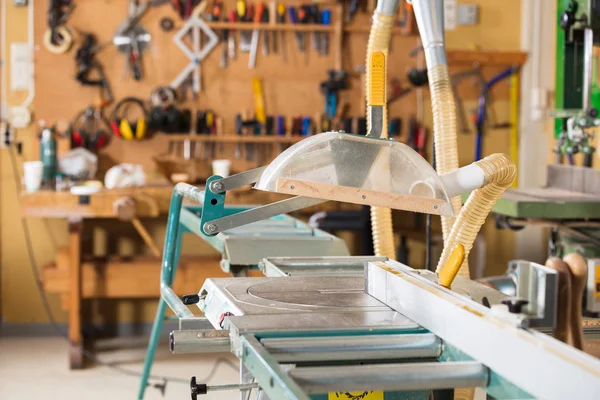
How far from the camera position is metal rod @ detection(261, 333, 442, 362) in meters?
1.35

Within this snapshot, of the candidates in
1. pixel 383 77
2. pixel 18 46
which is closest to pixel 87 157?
pixel 18 46

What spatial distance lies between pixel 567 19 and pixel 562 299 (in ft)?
7.62

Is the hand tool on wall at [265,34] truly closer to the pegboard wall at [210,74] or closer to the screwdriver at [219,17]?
the pegboard wall at [210,74]

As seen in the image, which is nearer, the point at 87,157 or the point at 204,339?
the point at 204,339

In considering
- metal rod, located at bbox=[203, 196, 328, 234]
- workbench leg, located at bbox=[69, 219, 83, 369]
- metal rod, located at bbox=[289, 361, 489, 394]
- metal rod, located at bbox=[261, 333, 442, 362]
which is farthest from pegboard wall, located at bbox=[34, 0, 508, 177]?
metal rod, located at bbox=[289, 361, 489, 394]

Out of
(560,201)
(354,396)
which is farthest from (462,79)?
(354,396)

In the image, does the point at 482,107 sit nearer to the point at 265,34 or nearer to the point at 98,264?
the point at 265,34

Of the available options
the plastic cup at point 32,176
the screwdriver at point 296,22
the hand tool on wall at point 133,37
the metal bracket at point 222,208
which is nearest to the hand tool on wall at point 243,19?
the screwdriver at point 296,22

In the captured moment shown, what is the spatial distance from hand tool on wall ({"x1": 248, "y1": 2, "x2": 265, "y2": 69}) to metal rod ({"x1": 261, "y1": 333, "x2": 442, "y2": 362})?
3635 millimetres

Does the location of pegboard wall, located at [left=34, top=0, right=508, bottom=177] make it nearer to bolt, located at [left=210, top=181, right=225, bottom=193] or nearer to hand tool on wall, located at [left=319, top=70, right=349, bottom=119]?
hand tool on wall, located at [left=319, top=70, right=349, bottom=119]

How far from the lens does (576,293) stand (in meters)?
1.25

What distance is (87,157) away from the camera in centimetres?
473

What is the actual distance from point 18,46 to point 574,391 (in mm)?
4409

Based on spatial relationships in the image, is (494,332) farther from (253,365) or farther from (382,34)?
(382,34)
